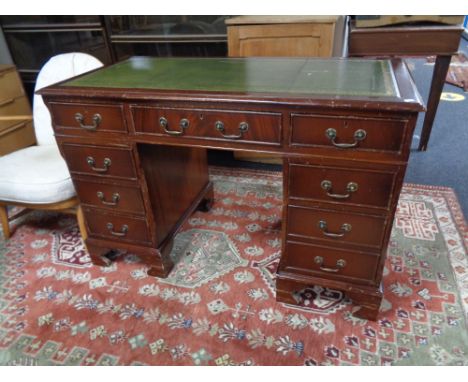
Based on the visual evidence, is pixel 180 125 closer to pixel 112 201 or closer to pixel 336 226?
pixel 112 201

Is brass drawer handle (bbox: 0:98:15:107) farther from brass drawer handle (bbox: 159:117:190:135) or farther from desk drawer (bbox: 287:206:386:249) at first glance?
desk drawer (bbox: 287:206:386:249)

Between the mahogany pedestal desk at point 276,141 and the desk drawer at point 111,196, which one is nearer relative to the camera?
the mahogany pedestal desk at point 276,141

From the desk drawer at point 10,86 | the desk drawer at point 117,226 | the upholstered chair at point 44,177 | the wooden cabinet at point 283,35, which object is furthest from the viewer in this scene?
the desk drawer at point 10,86

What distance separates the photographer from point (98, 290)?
62.2 inches

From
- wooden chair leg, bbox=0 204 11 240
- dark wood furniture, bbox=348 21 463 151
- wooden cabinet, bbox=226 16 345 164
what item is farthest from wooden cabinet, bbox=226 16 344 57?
wooden chair leg, bbox=0 204 11 240

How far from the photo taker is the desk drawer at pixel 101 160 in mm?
1367

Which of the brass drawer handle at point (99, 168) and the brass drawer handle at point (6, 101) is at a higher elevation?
the brass drawer handle at point (99, 168)

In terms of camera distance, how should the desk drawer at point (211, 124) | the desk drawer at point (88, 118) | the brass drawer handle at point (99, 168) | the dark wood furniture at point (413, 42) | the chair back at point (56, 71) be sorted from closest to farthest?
the desk drawer at point (211, 124), the desk drawer at point (88, 118), the brass drawer handle at point (99, 168), the chair back at point (56, 71), the dark wood furniture at point (413, 42)

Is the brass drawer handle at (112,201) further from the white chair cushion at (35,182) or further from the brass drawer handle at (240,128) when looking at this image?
the brass drawer handle at (240,128)

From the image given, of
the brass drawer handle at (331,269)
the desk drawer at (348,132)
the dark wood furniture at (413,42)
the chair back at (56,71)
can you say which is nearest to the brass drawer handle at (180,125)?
the desk drawer at (348,132)

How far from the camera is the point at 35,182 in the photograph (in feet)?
5.40

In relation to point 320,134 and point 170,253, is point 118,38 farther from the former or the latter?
point 320,134

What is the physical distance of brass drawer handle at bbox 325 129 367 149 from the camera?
1035 mm

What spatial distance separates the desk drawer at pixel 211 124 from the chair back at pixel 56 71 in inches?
31.4
